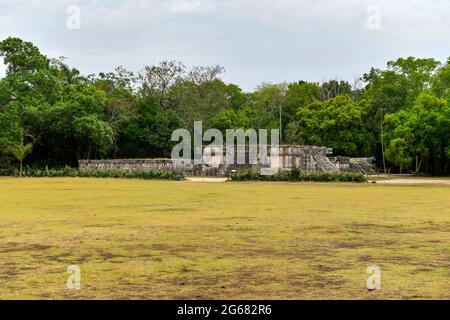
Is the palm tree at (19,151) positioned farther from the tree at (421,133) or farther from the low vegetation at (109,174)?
the tree at (421,133)

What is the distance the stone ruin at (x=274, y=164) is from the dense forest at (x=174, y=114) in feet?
9.73

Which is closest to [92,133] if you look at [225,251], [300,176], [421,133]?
[300,176]

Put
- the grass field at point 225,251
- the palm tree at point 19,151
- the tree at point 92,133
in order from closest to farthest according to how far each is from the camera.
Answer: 1. the grass field at point 225,251
2. the palm tree at point 19,151
3. the tree at point 92,133

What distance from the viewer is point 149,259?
913 cm

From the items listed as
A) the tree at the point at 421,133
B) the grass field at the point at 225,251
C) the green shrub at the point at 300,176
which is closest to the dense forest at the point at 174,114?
the tree at the point at 421,133

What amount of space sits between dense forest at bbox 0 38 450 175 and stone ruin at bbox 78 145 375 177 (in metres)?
2.97

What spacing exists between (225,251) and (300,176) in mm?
28567

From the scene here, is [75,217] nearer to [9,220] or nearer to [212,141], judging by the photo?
[9,220]

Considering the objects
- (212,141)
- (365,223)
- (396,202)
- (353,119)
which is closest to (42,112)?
(212,141)

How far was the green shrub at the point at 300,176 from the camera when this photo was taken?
37.1 m

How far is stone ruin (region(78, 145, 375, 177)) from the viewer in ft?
145

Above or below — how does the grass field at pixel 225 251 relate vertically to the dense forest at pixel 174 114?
below

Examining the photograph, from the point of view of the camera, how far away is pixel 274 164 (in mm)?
44469
